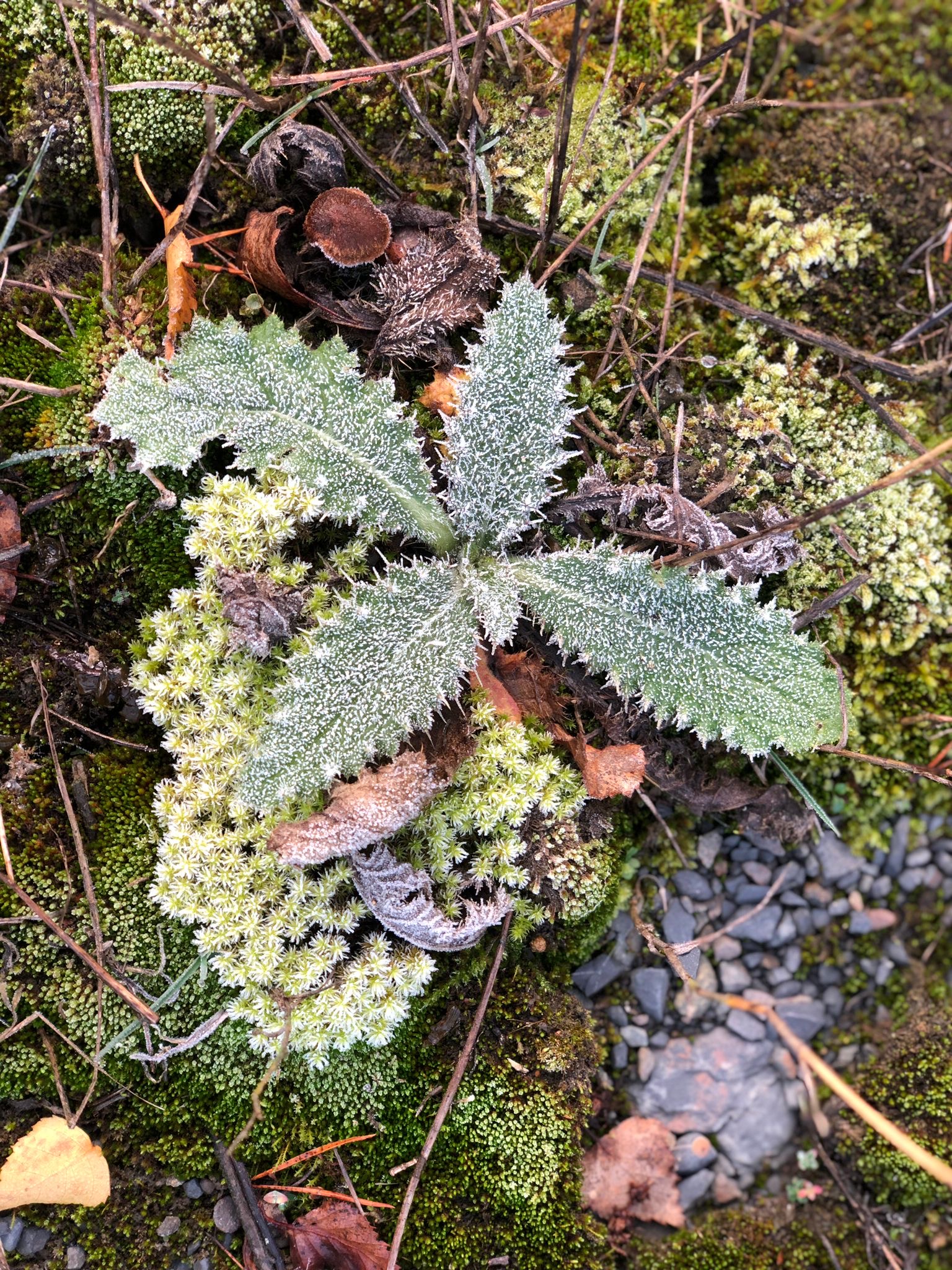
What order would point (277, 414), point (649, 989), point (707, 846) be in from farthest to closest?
point (707, 846) < point (649, 989) < point (277, 414)

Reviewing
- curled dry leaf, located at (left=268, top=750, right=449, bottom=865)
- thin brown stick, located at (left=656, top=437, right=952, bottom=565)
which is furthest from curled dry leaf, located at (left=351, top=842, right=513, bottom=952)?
thin brown stick, located at (left=656, top=437, right=952, bottom=565)

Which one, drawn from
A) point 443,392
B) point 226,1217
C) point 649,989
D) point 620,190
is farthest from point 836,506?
point 226,1217

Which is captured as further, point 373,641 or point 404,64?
point 404,64

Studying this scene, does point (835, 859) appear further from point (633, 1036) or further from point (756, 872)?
point (633, 1036)

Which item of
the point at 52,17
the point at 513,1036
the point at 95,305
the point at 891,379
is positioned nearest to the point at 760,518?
the point at 891,379

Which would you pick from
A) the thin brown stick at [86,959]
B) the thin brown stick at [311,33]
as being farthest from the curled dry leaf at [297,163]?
the thin brown stick at [86,959]

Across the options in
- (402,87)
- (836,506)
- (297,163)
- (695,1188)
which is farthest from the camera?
(695,1188)

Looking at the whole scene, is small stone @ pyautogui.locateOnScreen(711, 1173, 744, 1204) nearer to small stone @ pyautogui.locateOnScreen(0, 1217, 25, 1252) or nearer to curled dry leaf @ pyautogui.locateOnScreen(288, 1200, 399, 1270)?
curled dry leaf @ pyautogui.locateOnScreen(288, 1200, 399, 1270)
